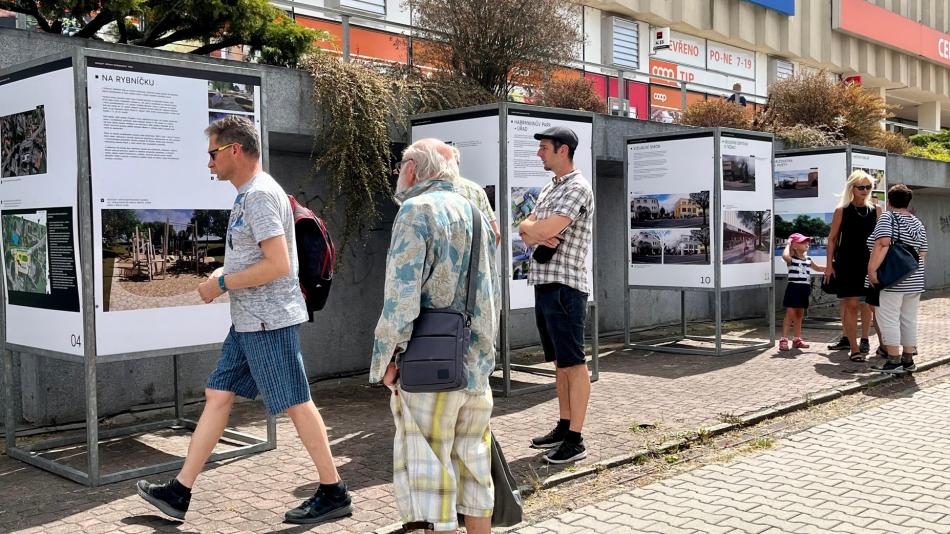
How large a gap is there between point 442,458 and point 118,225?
9.08 ft

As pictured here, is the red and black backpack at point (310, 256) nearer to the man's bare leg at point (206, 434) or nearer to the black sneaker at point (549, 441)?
the man's bare leg at point (206, 434)

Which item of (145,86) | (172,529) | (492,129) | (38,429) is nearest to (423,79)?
(492,129)

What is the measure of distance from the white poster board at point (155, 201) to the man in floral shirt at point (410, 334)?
2.30m

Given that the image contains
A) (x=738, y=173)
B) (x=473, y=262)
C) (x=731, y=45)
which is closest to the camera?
(x=473, y=262)

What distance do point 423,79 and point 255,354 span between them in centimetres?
527

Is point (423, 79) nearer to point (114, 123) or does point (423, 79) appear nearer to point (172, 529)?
point (114, 123)

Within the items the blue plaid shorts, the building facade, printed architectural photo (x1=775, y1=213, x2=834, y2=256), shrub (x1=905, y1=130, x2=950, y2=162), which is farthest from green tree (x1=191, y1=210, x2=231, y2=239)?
shrub (x1=905, y1=130, x2=950, y2=162)

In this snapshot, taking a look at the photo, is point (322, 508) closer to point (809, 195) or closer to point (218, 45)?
point (218, 45)

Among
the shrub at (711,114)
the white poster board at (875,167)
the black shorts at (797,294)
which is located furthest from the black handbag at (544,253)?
the shrub at (711,114)

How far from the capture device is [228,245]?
4.73 m

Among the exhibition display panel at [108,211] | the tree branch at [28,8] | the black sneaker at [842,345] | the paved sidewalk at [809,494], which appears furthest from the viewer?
the black sneaker at [842,345]

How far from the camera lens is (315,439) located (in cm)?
472

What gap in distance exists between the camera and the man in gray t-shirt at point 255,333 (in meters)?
4.62

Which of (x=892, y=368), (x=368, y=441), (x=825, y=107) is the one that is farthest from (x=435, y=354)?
(x=825, y=107)
